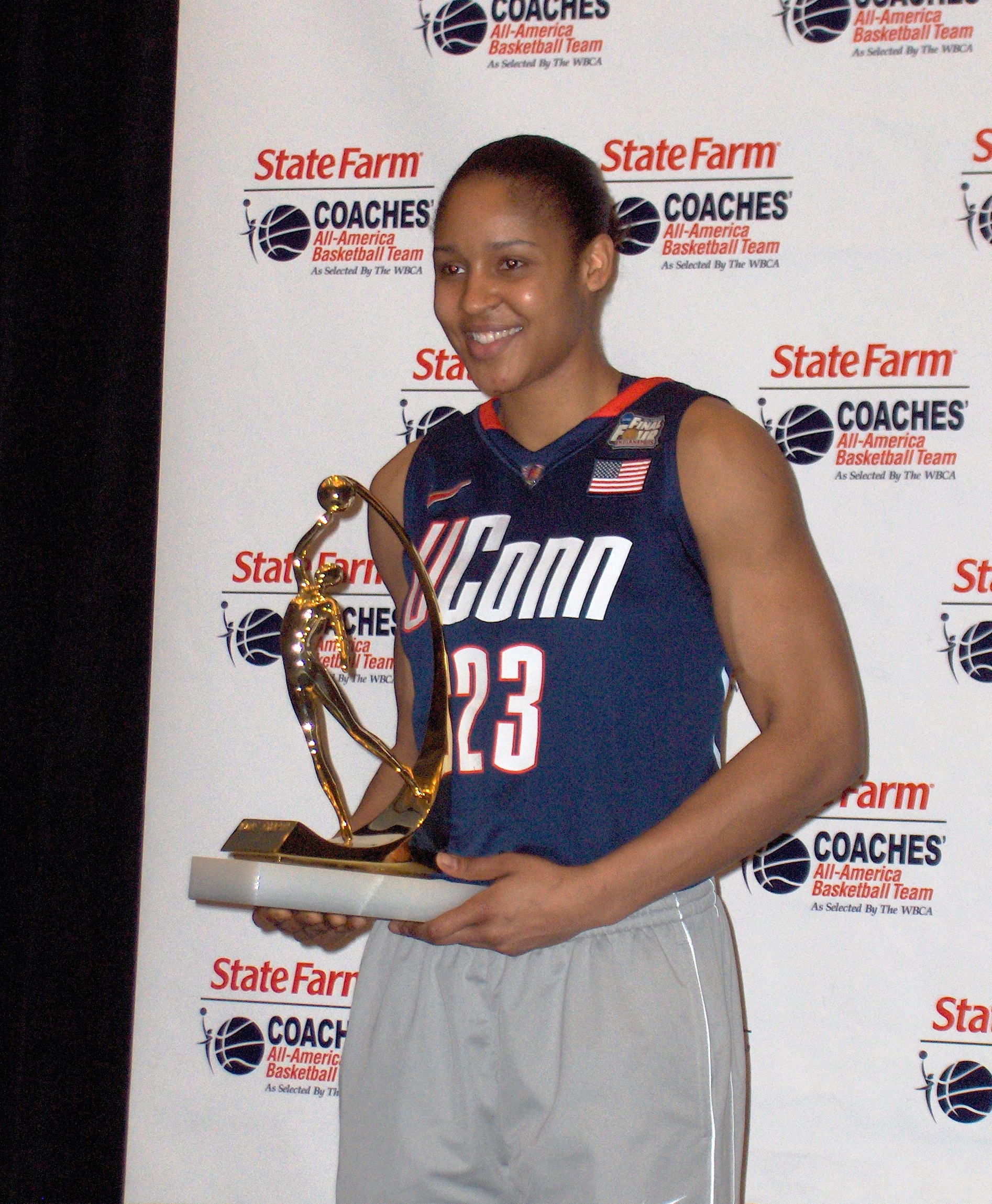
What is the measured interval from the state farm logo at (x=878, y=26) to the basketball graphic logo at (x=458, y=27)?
1.68 feet

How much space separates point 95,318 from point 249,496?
→ 1.40ft

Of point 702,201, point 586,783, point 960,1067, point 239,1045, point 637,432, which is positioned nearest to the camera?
point 586,783

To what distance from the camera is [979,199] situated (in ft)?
6.48

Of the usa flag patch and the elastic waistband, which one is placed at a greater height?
the usa flag patch

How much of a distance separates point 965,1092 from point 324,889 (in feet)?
4.24

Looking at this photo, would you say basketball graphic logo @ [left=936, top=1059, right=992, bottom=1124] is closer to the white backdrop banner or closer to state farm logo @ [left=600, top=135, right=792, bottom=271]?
the white backdrop banner

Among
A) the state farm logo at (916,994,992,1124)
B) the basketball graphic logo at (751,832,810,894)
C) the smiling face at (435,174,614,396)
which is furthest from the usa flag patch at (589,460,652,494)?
the state farm logo at (916,994,992,1124)

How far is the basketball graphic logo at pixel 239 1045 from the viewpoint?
2.16 meters

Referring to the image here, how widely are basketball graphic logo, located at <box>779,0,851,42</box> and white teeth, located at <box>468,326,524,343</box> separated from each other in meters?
0.99

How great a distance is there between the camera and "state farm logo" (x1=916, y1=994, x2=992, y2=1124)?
76.7 inches

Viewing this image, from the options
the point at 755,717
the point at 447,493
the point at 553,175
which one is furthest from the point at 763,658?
the point at 553,175

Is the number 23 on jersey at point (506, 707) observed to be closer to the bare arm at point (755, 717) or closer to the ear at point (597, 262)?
the bare arm at point (755, 717)

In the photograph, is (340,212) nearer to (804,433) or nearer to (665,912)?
(804,433)

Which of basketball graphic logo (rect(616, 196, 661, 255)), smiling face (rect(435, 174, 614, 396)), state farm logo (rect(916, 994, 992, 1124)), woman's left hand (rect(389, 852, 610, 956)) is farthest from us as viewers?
basketball graphic logo (rect(616, 196, 661, 255))
